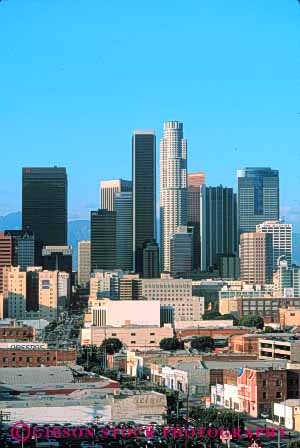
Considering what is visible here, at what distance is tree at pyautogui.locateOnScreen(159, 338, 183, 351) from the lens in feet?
93.1

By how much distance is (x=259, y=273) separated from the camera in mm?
55219

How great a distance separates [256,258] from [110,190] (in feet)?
70.8

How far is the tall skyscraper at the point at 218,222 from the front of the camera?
7069cm

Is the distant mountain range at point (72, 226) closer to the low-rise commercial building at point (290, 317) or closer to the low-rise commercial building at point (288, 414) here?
the low-rise commercial building at point (290, 317)

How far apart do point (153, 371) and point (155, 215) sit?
4977 cm

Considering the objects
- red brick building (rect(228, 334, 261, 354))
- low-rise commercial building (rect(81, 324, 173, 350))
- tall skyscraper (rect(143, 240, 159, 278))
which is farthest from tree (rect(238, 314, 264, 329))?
tall skyscraper (rect(143, 240, 159, 278))

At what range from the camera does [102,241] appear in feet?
214

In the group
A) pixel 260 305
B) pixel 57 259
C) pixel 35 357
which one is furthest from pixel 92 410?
pixel 57 259

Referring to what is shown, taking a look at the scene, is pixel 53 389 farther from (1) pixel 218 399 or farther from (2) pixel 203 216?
(2) pixel 203 216

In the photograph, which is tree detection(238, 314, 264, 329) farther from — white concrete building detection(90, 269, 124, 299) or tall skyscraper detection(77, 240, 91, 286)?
tall skyscraper detection(77, 240, 91, 286)

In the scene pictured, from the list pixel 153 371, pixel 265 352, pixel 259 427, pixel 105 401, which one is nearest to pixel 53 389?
pixel 105 401

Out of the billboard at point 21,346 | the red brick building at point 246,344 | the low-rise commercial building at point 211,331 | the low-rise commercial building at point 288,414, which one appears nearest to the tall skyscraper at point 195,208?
the low-rise commercial building at point 211,331

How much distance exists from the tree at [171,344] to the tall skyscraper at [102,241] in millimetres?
34538

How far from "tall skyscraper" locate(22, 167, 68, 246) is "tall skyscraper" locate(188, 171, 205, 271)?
7.21 metres
